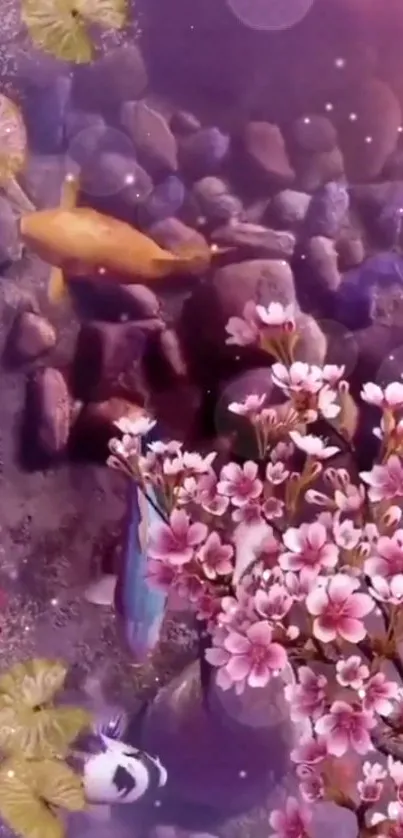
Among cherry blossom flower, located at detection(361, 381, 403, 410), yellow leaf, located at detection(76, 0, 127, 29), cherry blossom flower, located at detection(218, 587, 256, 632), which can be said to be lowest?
cherry blossom flower, located at detection(218, 587, 256, 632)

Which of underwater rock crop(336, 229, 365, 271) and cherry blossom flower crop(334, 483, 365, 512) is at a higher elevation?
underwater rock crop(336, 229, 365, 271)

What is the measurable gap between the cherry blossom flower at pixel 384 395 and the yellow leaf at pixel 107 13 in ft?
1.36

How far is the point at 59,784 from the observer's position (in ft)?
3.23

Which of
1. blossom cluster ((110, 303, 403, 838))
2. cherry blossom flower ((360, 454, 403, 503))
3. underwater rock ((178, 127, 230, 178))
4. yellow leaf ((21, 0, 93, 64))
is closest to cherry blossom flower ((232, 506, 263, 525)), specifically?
blossom cluster ((110, 303, 403, 838))

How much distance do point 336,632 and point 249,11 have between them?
1.91 ft

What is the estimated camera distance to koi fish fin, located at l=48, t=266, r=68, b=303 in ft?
3.18

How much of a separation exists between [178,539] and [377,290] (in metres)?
0.30

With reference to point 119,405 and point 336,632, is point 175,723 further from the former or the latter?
point 119,405

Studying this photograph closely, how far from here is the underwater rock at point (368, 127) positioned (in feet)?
3.09

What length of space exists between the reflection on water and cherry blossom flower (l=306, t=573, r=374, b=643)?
7cm

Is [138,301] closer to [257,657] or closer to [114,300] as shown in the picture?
[114,300]

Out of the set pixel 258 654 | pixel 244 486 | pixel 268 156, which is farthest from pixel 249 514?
pixel 268 156

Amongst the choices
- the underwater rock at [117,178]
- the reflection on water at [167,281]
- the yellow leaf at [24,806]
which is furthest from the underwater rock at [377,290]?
the yellow leaf at [24,806]

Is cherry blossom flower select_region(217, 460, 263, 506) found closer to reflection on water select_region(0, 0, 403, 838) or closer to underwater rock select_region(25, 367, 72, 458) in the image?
reflection on water select_region(0, 0, 403, 838)
